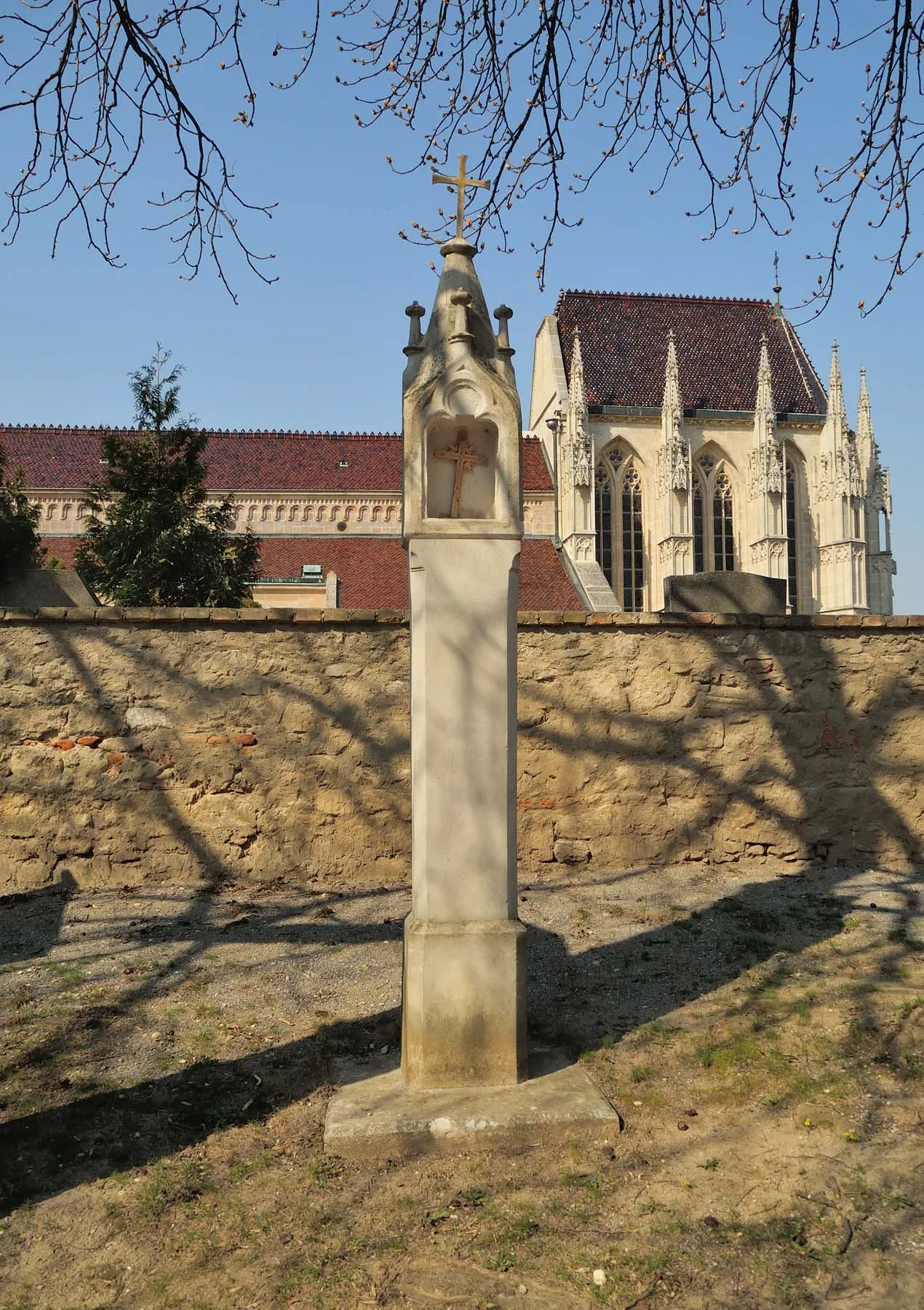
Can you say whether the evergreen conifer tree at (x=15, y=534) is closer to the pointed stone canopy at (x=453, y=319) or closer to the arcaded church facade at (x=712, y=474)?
the pointed stone canopy at (x=453, y=319)

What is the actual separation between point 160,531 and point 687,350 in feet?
87.0

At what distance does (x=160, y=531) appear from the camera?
1820 cm

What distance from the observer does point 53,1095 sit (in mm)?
4148

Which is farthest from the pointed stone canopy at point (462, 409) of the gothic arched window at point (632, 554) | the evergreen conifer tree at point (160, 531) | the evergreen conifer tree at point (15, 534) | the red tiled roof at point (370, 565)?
the gothic arched window at point (632, 554)

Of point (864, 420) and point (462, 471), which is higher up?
point (864, 420)

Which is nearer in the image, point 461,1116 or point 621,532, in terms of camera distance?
point 461,1116

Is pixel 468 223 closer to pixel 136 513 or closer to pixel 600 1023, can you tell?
pixel 600 1023

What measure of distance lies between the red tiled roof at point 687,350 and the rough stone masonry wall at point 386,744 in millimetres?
28814

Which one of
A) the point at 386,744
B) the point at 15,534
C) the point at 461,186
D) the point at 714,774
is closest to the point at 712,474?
the point at 15,534

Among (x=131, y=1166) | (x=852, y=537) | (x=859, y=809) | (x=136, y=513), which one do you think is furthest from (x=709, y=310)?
(x=131, y=1166)

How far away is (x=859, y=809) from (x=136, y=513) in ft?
47.6

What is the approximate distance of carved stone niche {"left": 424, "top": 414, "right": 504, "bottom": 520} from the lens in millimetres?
4328

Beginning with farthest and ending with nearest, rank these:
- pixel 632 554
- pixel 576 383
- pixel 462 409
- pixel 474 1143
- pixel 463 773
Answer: pixel 632 554
pixel 576 383
pixel 462 409
pixel 463 773
pixel 474 1143

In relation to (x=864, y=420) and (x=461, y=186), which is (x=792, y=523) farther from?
(x=461, y=186)
